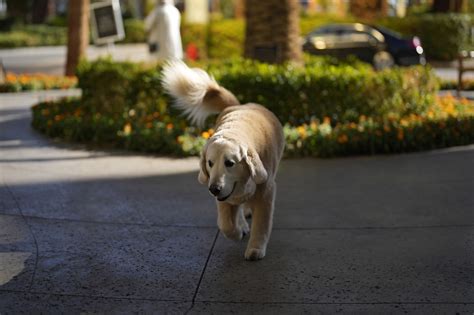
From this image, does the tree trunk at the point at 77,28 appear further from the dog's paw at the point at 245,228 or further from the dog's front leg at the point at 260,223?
the dog's front leg at the point at 260,223

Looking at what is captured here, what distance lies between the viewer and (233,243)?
5059mm

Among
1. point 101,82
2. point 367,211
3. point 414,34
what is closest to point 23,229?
point 367,211

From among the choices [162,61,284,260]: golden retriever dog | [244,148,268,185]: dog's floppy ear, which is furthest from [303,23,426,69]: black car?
[244,148,268,185]: dog's floppy ear

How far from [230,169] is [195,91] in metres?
1.48

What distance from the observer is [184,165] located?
8.03 m

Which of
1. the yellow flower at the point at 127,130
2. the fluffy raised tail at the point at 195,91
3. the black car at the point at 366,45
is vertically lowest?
the black car at the point at 366,45

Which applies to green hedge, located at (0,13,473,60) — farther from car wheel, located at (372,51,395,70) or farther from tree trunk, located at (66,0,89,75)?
tree trunk, located at (66,0,89,75)

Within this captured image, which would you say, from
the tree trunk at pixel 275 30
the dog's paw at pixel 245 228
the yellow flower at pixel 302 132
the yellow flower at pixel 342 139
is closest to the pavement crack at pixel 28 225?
the dog's paw at pixel 245 228

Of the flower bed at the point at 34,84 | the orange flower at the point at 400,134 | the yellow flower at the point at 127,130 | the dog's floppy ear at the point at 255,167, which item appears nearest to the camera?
the dog's floppy ear at the point at 255,167

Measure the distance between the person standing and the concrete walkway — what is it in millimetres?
3998

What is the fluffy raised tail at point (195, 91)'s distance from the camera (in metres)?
5.55

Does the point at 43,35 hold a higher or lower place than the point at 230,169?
lower

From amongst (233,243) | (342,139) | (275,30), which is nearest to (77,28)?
(275,30)

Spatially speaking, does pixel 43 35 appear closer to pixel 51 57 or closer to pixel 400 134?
pixel 51 57
